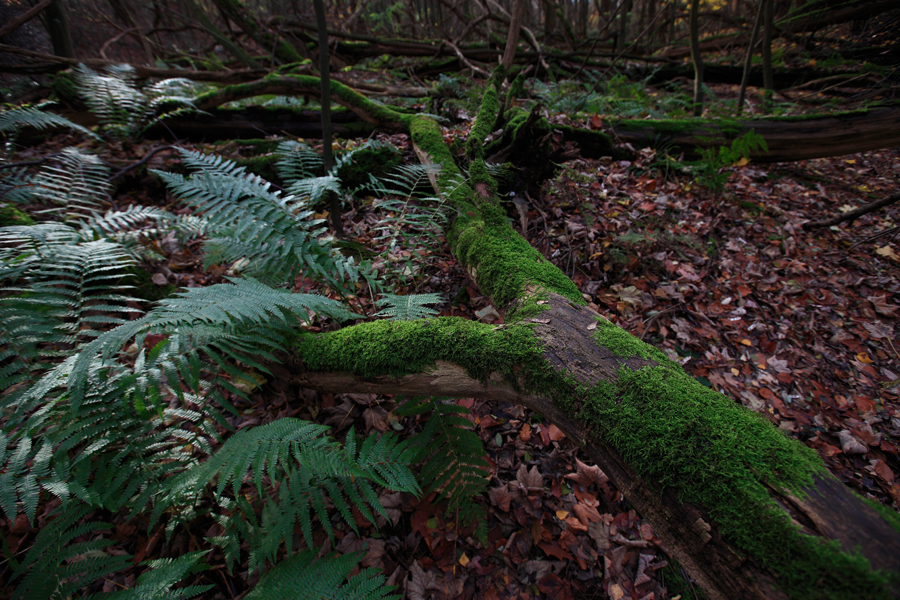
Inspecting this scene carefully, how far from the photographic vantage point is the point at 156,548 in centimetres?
200

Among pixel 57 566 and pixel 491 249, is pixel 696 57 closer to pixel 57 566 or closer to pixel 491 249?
pixel 491 249

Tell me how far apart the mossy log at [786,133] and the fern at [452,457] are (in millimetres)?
5051

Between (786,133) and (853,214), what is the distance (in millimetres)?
1635

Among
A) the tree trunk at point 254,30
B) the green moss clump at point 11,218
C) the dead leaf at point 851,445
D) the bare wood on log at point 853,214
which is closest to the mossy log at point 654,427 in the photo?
the dead leaf at point 851,445

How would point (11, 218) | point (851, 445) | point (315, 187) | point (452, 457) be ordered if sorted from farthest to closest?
point (11, 218), point (315, 187), point (851, 445), point (452, 457)

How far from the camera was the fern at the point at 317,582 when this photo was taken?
5.07ft

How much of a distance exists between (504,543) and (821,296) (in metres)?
4.16

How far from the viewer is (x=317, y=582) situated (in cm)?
158

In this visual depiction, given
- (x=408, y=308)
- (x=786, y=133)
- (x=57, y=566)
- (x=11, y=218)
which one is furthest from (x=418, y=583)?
(x=786, y=133)

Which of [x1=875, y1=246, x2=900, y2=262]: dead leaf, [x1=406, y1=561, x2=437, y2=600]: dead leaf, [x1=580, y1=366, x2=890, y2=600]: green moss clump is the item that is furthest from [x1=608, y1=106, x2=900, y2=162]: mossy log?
[x1=406, y1=561, x2=437, y2=600]: dead leaf

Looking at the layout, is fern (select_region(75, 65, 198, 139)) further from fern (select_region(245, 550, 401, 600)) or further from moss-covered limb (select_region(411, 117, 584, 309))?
fern (select_region(245, 550, 401, 600))

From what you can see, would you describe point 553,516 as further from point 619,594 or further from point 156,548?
point 156,548

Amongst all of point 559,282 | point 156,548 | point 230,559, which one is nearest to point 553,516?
point 559,282

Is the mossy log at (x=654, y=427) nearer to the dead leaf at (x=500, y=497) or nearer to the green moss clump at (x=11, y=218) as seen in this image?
the dead leaf at (x=500, y=497)
